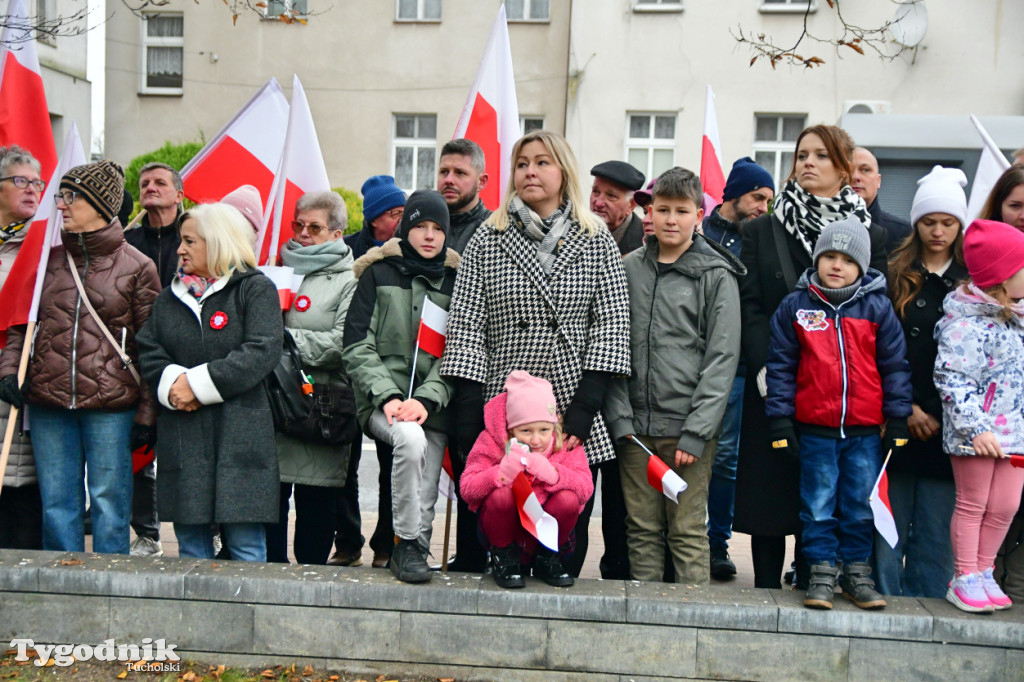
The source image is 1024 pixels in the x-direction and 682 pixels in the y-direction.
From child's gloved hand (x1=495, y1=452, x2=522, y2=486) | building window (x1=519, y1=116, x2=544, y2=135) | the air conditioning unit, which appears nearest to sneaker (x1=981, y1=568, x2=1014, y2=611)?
child's gloved hand (x1=495, y1=452, x2=522, y2=486)

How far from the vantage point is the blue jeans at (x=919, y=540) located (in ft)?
14.3

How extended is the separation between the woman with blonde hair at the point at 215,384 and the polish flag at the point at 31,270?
0.64m

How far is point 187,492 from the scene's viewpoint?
14.0 feet

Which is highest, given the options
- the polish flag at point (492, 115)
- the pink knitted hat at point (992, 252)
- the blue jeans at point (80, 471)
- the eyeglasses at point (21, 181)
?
the polish flag at point (492, 115)

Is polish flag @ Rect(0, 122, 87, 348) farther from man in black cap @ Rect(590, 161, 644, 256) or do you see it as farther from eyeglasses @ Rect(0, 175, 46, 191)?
man in black cap @ Rect(590, 161, 644, 256)

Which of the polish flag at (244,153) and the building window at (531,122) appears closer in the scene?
the polish flag at (244,153)

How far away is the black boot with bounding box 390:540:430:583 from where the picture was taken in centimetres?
403

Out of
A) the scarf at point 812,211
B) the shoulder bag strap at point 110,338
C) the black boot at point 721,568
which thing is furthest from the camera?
the black boot at point 721,568

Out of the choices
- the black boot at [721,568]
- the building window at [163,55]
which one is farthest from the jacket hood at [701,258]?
the building window at [163,55]

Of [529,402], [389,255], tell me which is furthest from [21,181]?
[529,402]

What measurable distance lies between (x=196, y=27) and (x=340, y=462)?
1885 centimetres

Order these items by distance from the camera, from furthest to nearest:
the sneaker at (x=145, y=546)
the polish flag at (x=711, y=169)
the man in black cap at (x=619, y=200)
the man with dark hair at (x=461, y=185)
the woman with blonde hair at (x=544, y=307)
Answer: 1. the polish flag at (x=711, y=169)
2. the man in black cap at (x=619, y=200)
3. the sneaker at (x=145, y=546)
4. the man with dark hair at (x=461, y=185)
5. the woman with blonde hair at (x=544, y=307)

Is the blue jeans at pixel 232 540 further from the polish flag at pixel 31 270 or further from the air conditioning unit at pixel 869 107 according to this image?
the air conditioning unit at pixel 869 107

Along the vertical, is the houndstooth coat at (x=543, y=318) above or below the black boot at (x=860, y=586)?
above
